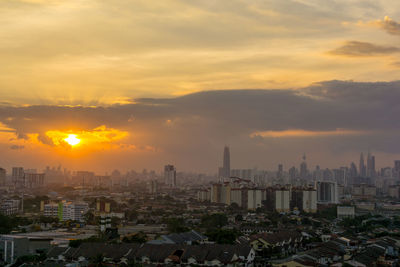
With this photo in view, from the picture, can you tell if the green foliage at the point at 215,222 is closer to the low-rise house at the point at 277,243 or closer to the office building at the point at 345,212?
the low-rise house at the point at 277,243

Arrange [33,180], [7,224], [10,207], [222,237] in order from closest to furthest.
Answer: [222,237]
[7,224]
[10,207]
[33,180]

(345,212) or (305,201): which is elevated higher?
(305,201)

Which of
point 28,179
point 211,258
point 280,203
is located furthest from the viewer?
point 28,179

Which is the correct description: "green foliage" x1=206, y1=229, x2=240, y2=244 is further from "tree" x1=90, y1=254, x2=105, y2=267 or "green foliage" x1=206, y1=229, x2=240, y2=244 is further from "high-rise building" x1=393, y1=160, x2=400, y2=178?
"high-rise building" x1=393, y1=160, x2=400, y2=178

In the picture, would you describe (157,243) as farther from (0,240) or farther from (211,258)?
(0,240)

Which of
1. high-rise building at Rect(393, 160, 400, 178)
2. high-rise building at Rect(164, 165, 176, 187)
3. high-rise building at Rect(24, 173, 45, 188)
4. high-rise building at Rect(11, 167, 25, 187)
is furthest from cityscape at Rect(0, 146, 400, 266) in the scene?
high-rise building at Rect(393, 160, 400, 178)

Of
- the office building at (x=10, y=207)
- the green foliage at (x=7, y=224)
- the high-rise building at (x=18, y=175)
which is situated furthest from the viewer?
the high-rise building at (x=18, y=175)

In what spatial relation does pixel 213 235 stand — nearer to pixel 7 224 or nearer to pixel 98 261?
pixel 98 261

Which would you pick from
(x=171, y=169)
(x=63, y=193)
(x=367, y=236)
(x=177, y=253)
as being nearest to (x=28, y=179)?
(x=63, y=193)

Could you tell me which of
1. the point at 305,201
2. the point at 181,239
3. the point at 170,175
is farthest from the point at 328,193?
the point at 170,175

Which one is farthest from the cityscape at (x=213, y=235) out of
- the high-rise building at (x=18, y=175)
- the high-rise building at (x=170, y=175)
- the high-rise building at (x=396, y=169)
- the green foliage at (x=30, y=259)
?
the high-rise building at (x=396, y=169)

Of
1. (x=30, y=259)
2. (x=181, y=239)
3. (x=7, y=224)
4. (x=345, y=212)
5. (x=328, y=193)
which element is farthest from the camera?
(x=328, y=193)
